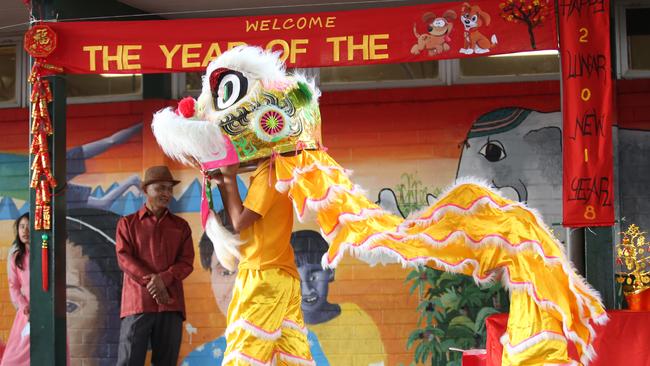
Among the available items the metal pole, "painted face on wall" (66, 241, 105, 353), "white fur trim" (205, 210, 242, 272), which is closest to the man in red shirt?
the metal pole

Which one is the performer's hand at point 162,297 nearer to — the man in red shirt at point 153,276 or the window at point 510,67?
the man in red shirt at point 153,276

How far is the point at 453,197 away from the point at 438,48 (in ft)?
5.93

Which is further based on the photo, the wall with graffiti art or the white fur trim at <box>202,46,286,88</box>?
the wall with graffiti art

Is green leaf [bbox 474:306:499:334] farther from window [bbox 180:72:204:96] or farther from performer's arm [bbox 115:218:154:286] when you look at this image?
window [bbox 180:72:204:96]

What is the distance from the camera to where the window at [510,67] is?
762 cm

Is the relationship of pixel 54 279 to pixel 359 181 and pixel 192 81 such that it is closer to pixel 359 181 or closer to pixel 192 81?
pixel 192 81

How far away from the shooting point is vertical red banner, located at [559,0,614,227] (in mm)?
5566

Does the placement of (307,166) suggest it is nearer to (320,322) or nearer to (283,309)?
(283,309)

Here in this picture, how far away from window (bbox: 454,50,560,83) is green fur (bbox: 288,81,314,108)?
277 centimetres

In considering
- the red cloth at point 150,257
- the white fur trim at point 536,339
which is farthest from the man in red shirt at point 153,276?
the white fur trim at point 536,339

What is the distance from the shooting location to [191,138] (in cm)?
502

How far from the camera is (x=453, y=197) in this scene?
14.7ft

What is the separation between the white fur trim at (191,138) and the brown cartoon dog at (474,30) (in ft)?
5.85

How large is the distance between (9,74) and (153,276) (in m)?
2.80
